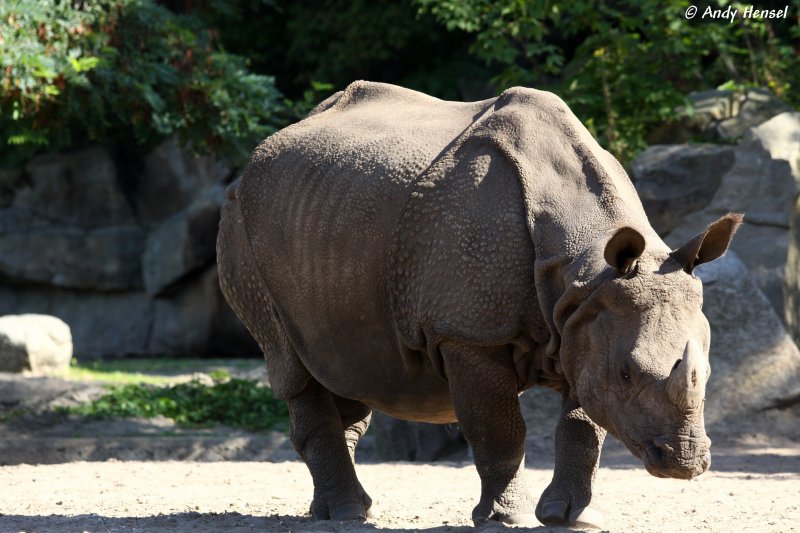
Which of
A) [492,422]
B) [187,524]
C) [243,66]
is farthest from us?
[243,66]

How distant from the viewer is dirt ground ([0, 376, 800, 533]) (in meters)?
5.89

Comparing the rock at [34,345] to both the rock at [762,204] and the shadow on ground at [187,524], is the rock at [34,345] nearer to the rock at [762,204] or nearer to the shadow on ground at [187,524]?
the rock at [762,204]

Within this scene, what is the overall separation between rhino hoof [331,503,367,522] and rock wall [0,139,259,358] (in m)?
13.4

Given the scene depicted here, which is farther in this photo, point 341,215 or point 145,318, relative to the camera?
point 145,318

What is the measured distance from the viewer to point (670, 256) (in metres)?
4.67

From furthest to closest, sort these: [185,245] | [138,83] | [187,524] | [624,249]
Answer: [185,245], [138,83], [187,524], [624,249]

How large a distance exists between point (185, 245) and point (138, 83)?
755cm

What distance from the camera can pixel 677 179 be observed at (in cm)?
1145

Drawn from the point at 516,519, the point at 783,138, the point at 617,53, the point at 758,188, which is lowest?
the point at 516,519

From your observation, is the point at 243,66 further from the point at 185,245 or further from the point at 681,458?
the point at 681,458

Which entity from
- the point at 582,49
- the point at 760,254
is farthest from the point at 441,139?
the point at 582,49

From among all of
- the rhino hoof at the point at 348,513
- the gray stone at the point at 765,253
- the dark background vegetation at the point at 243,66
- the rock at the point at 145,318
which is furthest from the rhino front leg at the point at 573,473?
the rock at the point at 145,318

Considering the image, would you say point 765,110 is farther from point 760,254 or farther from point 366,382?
point 366,382

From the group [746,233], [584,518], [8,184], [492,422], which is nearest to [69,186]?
[8,184]
